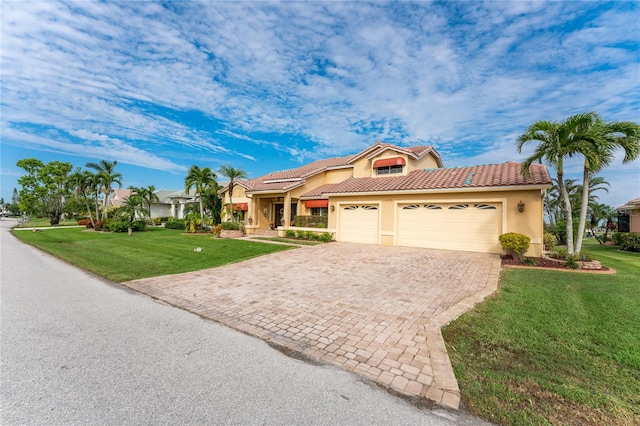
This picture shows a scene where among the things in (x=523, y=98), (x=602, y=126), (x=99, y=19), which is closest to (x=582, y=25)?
(x=602, y=126)

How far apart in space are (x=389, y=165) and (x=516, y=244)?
10632mm

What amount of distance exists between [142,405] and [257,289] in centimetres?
500

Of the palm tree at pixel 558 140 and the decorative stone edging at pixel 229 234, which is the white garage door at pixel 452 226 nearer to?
the palm tree at pixel 558 140

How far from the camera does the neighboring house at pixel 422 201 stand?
13.8 m

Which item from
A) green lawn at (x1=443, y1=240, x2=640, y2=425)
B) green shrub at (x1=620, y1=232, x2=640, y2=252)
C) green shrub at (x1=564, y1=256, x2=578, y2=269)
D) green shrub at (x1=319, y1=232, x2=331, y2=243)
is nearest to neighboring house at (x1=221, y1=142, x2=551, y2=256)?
green shrub at (x1=319, y1=232, x2=331, y2=243)

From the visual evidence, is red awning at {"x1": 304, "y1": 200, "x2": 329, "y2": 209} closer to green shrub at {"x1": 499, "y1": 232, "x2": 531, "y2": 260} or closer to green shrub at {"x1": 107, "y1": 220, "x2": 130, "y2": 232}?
green shrub at {"x1": 499, "y1": 232, "x2": 531, "y2": 260}

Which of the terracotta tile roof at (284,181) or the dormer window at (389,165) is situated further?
the terracotta tile roof at (284,181)

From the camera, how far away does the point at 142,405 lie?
2975 millimetres

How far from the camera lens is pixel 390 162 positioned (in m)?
20.8

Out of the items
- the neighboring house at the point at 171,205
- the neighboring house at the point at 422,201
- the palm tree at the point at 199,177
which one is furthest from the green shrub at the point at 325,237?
the neighboring house at the point at 171,205

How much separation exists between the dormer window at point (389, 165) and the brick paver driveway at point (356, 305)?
9.84 meters

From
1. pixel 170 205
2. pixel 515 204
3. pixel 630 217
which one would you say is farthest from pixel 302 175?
pixel 170 205

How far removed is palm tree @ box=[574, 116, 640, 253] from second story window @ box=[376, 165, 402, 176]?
10.8m

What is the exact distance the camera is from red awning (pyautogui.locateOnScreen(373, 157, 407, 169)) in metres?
20.4
